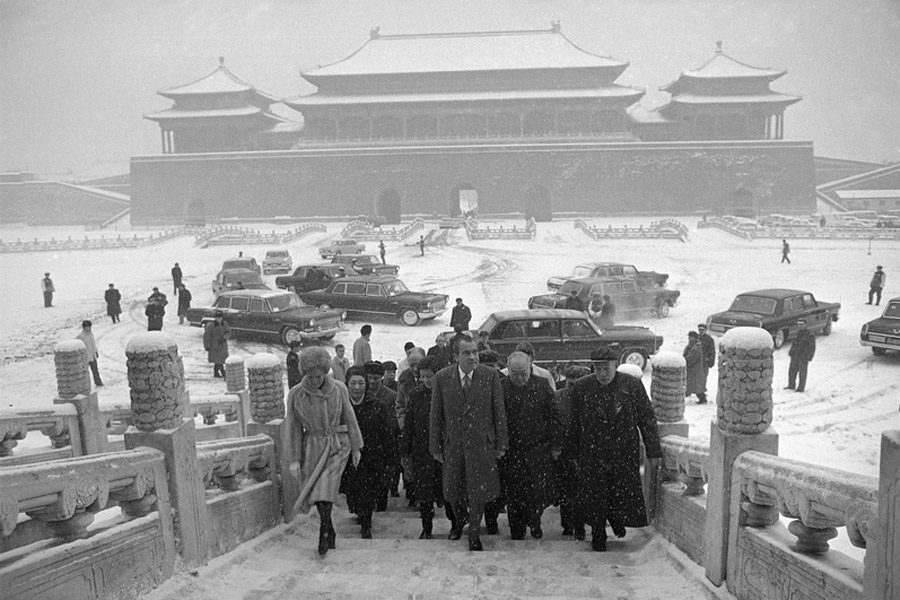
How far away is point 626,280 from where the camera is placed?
14.4 m

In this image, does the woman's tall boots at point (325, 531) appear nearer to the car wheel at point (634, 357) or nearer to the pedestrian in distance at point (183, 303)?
the car wheel at point (634, 357)

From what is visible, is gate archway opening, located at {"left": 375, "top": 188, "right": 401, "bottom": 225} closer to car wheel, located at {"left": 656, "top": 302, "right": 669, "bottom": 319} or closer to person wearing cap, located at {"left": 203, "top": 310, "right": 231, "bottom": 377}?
car wheel, located at {"left": 656, "top": 302, "right": 669, "bottom": 319}

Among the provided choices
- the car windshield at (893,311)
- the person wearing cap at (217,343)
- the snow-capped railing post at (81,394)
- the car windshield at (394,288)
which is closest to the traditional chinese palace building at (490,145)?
the car windshield at (394,288)

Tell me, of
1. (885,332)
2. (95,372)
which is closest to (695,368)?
(885,332)

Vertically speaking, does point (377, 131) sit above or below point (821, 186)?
above

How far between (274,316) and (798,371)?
9.09 metres

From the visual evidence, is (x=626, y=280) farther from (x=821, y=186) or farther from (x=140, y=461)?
(x=821, y=186)

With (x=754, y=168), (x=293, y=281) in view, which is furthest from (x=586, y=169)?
(x=293, y=281)

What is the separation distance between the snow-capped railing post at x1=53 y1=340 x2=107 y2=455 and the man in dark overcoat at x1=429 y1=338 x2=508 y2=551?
13.2ft

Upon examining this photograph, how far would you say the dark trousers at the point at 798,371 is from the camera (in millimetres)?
9797

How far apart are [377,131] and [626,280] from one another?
3242 centimetres

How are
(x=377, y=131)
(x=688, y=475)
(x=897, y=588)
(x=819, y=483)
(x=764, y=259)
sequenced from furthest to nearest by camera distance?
(x=377, y=131) → (x=764, y=259) → (x=688, y=475) → (x=819, y=483) → (x=897, y=588)

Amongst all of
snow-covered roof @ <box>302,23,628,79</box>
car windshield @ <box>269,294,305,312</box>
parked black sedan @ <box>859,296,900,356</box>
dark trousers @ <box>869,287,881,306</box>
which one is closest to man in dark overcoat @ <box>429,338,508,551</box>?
parked black sedan @ <box>859,296,900,356</box>

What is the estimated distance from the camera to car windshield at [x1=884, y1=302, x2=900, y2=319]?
1090 centimetres
